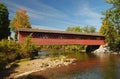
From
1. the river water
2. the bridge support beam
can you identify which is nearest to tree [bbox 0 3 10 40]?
the bridge support beam

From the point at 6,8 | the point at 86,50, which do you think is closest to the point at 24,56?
the point at 6,8

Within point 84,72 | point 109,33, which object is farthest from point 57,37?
point 84,72

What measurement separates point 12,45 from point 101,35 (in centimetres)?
3224

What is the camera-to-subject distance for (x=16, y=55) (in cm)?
3078

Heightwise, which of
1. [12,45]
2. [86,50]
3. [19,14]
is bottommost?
[86,50]

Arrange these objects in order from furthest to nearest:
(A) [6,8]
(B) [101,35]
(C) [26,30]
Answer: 1. (B) [101,35]
2. (A) [6,8]
3. (C) [26,30]

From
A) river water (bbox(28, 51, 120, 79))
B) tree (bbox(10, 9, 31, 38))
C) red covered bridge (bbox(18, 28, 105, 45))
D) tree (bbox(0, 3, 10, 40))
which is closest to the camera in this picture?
river water (bbox(28, 51, 120, 79))

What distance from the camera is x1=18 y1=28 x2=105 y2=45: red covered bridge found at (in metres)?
40.9

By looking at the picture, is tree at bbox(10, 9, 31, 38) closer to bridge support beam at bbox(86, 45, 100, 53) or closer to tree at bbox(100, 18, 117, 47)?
bridge support beam at bbox(86, 45, 100, 53)

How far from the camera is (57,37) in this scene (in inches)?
1789

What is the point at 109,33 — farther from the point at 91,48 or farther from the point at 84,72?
the point at 84,72

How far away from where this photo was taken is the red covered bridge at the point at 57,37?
134 ft

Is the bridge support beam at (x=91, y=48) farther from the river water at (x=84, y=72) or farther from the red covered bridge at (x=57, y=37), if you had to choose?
the river water at (x=84, y=72)

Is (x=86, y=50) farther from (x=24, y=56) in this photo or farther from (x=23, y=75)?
(x=23, y=75)
